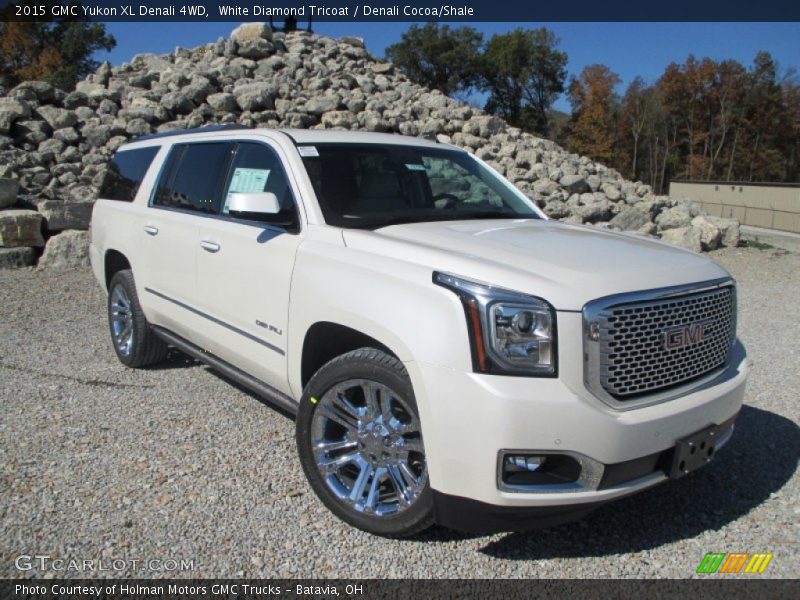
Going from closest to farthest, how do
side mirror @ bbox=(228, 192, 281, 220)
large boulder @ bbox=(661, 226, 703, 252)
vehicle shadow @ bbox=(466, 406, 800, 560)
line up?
vehicle shadow @ bbox=(466, 406, 800, 560)
side mirror @ bbox=(228, 192, 281, 220)
large boulder @ bbox=(661, 226, 703, 252)

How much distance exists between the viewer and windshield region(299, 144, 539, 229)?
12.4 feet

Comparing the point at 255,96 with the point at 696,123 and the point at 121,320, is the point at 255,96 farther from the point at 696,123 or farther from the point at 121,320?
the point at 696,123

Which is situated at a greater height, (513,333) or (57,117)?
(57,117)

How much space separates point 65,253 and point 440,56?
50.2 meters

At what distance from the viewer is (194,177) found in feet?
15.6

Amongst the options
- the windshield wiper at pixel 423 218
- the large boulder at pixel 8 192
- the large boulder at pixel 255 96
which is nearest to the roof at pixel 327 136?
the windshield wiper at pixel 423 218

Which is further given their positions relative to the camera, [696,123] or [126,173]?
[696,123]

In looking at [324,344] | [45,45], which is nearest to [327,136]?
[324,344]

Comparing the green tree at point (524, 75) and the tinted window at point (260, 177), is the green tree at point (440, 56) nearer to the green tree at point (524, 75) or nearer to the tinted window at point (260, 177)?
the green tree at point (524, 75)

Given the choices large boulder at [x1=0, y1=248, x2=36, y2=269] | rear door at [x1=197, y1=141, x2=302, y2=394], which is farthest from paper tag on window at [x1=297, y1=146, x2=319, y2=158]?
large boulder at [x1=0, y1=248, x2=36, y2=269]

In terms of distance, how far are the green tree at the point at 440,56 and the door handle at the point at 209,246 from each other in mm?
53516

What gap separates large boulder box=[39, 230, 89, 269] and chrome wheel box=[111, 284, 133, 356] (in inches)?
209

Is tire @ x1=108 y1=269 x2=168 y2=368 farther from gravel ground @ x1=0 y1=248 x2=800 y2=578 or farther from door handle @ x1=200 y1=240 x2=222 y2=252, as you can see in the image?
door handle @ x1=200 y1=240 x2=222 y2=252

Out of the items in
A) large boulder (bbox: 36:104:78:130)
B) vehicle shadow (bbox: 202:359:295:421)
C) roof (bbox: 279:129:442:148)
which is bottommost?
vehicle shadow (bbox: 202:359:295:421)
